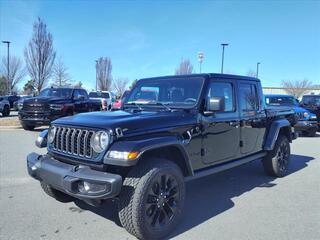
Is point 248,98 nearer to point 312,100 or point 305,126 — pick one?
point 305,126

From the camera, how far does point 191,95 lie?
478cm

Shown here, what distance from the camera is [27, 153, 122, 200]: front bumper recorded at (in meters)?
3.40

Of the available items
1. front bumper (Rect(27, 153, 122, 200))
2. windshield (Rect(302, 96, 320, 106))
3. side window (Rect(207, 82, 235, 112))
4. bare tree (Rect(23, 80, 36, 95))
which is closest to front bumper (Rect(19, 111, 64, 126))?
side window (Rect(207, 82, 235, 112))

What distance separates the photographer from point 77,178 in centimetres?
352

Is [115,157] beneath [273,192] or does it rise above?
above

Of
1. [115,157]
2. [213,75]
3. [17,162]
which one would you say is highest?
[213,75]

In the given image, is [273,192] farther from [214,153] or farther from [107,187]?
[107,187]

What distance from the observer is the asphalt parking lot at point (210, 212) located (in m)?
4.00

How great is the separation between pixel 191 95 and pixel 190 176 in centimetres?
117

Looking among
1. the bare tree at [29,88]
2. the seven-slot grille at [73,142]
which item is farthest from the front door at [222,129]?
the bare tree at [29,88]

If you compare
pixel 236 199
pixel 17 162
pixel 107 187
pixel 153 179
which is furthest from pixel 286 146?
pixel 17 162

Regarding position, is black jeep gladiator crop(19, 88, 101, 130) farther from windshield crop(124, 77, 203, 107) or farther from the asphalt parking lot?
windshield crop(124, 77, 203, 107)

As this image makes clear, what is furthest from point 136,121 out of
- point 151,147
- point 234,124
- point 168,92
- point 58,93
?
point 58,93

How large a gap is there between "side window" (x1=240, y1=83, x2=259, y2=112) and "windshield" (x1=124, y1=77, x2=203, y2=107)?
3.89ft
